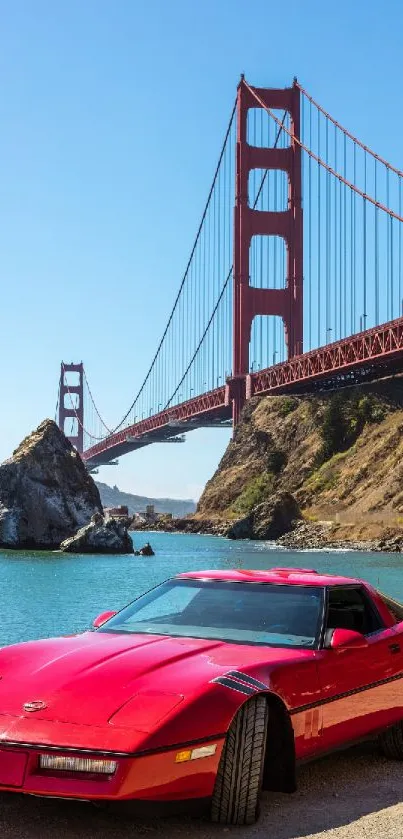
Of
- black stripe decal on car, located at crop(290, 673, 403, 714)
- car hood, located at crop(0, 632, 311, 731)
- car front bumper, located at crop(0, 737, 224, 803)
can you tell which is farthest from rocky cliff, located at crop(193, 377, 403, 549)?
car front bumper, located at crop(0, 737, 224, 803)

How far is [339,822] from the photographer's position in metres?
5.13

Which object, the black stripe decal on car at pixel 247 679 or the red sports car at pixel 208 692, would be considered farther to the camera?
the black stripe decal on car at pixel 247 679

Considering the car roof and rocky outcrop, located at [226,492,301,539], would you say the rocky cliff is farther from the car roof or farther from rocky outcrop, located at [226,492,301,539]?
the car roof

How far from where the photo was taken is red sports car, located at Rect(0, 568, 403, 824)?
461 centimetres

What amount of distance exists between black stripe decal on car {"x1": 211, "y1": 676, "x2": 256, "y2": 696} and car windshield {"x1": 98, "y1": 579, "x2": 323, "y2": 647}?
2.46ft

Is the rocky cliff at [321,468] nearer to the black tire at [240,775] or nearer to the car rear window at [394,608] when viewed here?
the car rear window at [394,608]

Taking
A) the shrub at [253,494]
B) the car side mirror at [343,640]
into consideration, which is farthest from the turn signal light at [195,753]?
the shrub at [253,494]

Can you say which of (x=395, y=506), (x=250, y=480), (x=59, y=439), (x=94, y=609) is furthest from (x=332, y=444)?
(x=94, y=609)

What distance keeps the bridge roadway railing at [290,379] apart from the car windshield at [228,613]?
5632 cm

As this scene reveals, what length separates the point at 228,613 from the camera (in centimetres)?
611

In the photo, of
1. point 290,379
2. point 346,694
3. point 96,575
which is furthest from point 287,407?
point 346,694

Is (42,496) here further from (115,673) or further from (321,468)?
(115,673)

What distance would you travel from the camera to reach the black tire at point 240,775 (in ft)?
16.1

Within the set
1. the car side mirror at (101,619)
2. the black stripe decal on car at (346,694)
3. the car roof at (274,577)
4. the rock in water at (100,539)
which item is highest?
the rock in water at (100,539)
